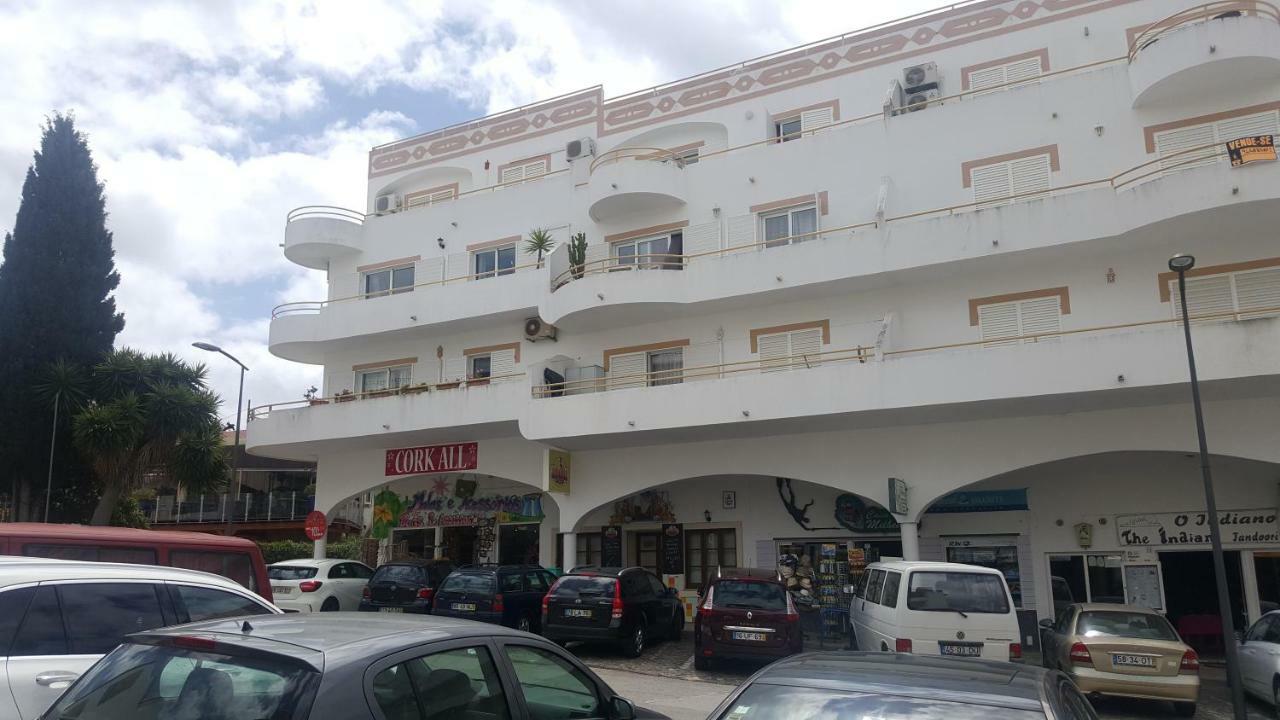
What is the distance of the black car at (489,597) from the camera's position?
16250 mm

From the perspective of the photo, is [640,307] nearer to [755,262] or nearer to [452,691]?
[755,262]

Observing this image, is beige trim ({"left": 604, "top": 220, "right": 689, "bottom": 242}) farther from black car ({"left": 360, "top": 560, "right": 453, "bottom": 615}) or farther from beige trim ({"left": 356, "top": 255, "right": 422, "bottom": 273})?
black car ({"left": 360, "top": 560, "right": 453, "bottom": 615})

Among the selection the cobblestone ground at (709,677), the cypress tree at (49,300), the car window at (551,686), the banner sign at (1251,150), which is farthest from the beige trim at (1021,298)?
the cypress tree at (49,300)

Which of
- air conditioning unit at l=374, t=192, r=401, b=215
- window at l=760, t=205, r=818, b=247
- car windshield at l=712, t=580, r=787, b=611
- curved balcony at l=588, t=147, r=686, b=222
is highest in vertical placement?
air conditioning unit at l=374, t=192, r=401, b=215

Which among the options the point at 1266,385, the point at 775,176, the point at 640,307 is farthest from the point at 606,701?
the point at 775,176

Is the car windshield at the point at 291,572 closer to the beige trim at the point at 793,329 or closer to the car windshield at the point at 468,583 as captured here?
the car windshield at the point at 468,583

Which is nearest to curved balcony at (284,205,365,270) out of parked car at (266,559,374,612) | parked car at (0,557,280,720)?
parked car at (266,559,374,612)

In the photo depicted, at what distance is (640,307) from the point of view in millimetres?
21172

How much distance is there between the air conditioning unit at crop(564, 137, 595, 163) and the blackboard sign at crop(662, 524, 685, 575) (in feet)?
35.7

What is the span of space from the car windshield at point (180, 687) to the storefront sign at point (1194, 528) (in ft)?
63.6

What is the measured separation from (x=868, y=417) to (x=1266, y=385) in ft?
22.4

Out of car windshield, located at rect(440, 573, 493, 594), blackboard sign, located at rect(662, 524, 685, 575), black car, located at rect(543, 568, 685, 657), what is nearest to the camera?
black car, located at rect(543, 568, 685, 657)

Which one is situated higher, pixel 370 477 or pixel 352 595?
pixel 370 477

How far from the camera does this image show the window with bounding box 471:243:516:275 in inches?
989
